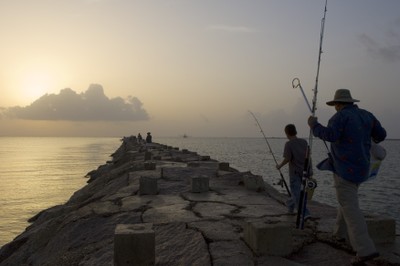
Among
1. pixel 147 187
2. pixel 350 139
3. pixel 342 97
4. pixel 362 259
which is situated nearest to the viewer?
pixel 362 259

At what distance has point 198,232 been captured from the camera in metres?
5.13

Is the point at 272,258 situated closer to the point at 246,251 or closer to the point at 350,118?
the point at 246,251

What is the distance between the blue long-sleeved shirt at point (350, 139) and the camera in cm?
398

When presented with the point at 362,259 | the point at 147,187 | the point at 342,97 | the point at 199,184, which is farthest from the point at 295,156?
the point at 147,187

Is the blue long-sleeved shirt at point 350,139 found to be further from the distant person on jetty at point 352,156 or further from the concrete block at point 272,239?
the concrete block at point 272,239

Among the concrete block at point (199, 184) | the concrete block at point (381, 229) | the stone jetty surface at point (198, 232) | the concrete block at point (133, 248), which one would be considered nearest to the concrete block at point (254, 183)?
the stone jetty surface at point (198, 232)

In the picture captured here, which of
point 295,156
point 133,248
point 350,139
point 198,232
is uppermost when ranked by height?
point 350,139

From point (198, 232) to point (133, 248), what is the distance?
51.8 inches

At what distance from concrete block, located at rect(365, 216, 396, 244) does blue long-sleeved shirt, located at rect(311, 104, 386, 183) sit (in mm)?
896

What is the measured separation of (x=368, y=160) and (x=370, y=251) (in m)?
0.91

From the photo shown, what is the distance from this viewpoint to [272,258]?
4172 mm

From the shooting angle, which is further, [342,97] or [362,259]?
[342,97]

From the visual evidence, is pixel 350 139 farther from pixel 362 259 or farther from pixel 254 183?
pixel 254 183

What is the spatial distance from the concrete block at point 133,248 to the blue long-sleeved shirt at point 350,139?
6.85 feet
